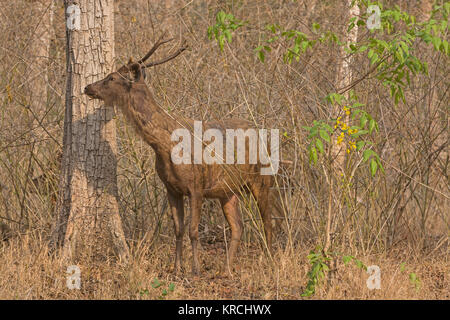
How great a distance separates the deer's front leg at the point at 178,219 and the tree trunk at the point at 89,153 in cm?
57

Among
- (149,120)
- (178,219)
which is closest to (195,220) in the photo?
(178,219)

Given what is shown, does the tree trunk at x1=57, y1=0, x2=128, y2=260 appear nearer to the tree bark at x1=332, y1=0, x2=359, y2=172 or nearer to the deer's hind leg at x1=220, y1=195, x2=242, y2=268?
the deer's hind leg at x1=220, y1=195, x2=242, y2=268

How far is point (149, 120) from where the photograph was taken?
7051 millimetres

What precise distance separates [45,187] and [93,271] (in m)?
2.06

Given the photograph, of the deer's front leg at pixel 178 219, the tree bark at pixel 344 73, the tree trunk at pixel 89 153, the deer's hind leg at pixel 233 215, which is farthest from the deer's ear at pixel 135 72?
the tree bark at pixel 344 73

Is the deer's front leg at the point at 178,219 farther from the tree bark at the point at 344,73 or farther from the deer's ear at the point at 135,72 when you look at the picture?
the tree bark at the point at 344,73

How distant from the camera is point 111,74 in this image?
715 centimetres

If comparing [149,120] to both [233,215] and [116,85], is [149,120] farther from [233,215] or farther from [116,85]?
[233,215]

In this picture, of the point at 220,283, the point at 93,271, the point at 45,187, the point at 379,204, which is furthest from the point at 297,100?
the point at 45,187

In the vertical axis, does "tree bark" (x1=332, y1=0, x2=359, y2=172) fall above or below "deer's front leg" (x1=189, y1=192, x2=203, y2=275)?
above

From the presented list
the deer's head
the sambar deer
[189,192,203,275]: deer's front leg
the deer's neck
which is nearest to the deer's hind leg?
the sambar deer

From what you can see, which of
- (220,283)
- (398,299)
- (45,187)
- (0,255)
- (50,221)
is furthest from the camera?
(45,187)

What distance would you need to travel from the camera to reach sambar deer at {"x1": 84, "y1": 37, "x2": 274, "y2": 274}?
7.05 metres

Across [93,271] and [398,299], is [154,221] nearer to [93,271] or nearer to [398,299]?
[93,271]
